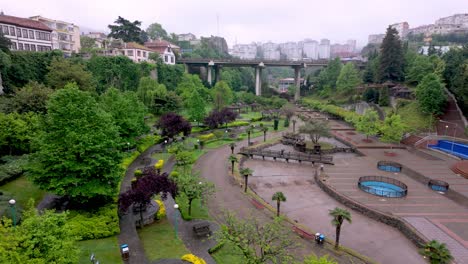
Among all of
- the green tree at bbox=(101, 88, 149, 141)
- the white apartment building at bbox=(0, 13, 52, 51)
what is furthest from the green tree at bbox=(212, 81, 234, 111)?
the white apartment building at bbox=(0, 13, 52, 51)

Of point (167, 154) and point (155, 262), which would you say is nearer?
point (155, 262)

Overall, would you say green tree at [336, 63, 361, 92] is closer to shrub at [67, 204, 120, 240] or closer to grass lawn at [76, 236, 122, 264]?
shrub at [67, 204, 120, 240]

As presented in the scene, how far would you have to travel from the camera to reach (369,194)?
92.9 ft

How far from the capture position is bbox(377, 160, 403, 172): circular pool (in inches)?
1388

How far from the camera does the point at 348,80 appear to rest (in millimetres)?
84250

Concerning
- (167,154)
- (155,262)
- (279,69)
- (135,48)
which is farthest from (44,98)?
(279,69)

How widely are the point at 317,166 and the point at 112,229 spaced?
2662 centimetres

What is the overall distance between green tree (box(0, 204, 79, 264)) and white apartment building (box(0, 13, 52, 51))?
56665 millimetres

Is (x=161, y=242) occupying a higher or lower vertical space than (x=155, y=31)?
lower

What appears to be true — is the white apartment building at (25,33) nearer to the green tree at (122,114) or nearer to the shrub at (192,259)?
the green tree at (122,114)

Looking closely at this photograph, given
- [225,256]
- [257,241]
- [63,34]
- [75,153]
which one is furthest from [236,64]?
[257,241]

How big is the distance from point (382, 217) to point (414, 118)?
3697cm

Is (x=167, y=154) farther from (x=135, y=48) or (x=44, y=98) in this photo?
(x=135, y=48)

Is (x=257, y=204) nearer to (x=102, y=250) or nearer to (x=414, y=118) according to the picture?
(x=102, y=250)
